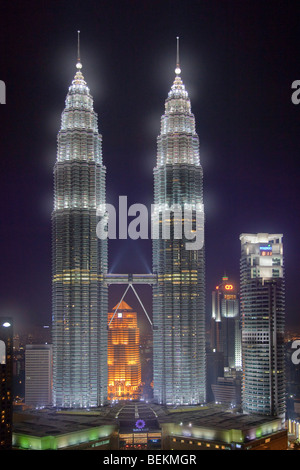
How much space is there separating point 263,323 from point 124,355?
61.0 feet

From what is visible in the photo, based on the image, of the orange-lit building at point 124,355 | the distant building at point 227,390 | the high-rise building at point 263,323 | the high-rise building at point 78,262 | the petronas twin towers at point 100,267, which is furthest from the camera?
the orange-lit building at point 124,355

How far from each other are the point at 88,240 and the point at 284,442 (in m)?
16.5

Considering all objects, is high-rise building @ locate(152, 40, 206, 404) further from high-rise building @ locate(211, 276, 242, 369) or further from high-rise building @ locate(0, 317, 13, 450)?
high-rise building @ locate(211, 276, 242, 369)

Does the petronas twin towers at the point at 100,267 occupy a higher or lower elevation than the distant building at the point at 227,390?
higher

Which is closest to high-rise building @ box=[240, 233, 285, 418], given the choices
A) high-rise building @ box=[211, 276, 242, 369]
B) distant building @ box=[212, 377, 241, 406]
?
distant building @ box=[212, 377, 241, 406]

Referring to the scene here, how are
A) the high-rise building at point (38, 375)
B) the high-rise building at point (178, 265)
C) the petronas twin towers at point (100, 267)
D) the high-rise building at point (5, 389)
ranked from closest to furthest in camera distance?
1. the high-rise building at point (5, 389)
2. the petronas twin towers at point (100, 267)
3. the high-rise building at point (178, 265)
4. the high-rise building at point (38, 375)

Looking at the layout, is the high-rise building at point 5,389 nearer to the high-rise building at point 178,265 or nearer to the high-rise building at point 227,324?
the high-rise building at point 178,265

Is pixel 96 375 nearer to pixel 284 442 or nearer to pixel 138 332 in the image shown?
pixel 284 442

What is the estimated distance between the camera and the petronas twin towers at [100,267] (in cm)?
3712

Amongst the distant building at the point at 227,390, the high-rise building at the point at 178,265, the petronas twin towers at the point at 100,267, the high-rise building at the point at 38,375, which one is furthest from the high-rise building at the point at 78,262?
the distant building at the point at 227,390

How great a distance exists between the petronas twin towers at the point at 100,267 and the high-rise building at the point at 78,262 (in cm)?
6

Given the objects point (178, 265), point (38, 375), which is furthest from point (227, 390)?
point (38, 375)

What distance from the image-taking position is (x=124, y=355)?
51125 mm

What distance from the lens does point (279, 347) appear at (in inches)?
1395
